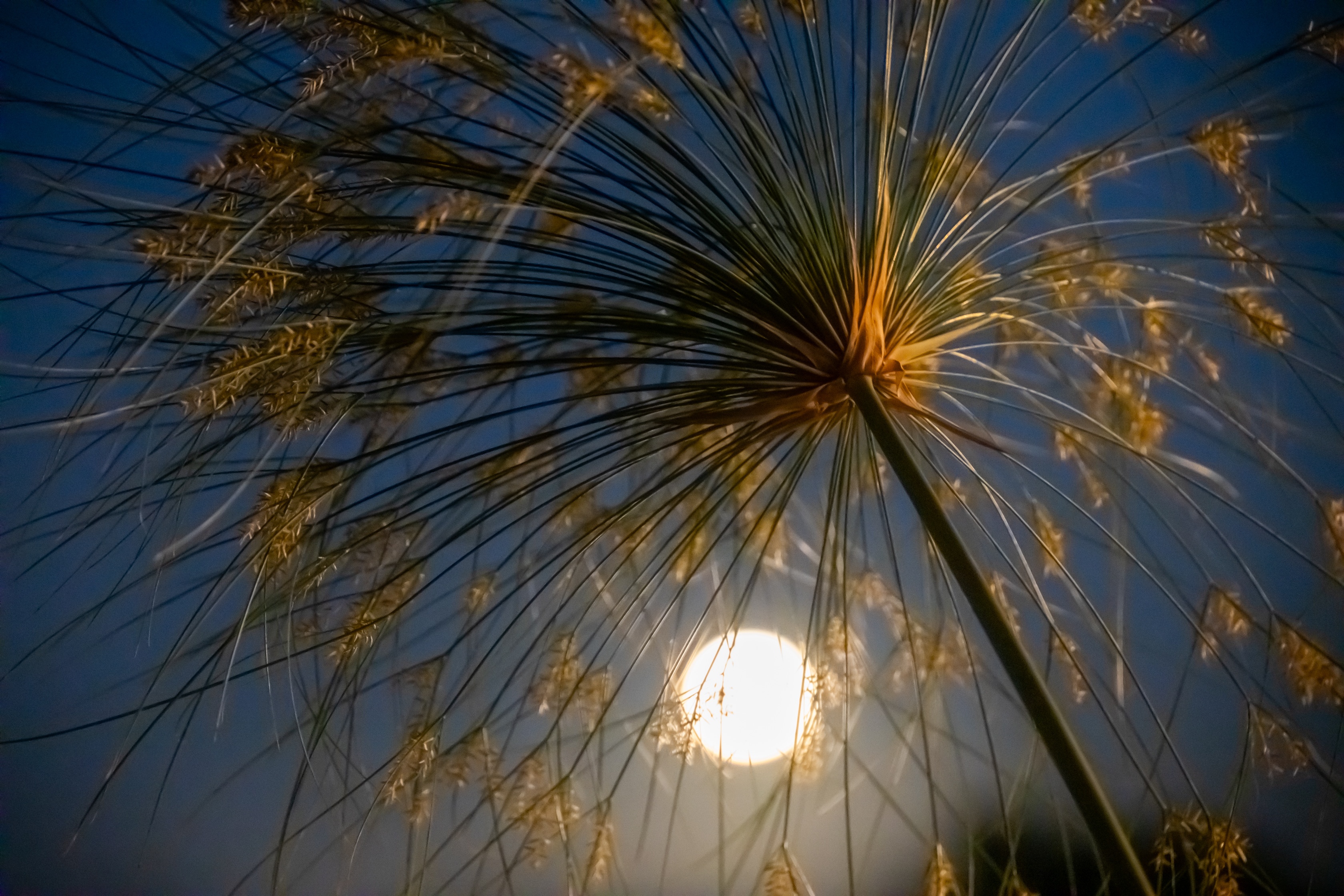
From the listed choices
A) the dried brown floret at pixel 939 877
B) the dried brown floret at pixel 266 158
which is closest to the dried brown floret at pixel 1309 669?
the dried brown floret at pixel 939 877

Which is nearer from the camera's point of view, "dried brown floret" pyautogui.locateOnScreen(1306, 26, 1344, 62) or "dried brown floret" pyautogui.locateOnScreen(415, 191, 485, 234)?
"dried brown floret" pyautogui.locateOnScreen(415, 191, 485, 234)

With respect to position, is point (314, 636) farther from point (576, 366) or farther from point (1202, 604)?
point (1202, 604)

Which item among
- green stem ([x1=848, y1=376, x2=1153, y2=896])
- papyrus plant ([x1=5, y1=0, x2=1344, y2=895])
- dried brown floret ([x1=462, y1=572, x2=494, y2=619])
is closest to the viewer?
green stem ([x1=848, y1=376, x2=1153, y2=896])

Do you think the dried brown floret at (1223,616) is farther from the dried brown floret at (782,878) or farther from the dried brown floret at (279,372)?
the dried brown floret at (279,372)

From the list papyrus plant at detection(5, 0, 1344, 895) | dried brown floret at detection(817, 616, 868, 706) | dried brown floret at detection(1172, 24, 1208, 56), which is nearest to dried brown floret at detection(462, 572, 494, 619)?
papyrus plant at detection(5, 0, 1344, 895)

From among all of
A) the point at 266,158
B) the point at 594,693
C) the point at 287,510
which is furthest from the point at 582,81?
the point at 594,693

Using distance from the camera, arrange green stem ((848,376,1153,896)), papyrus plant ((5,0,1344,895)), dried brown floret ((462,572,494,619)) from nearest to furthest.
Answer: green stem ((848,376,1153,896)), papyrus plant ((5,0,1344,895)), dried brown floret ((462,572,494,619))

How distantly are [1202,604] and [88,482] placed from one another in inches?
31.8

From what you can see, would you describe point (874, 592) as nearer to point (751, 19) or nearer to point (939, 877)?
point (939, 877)

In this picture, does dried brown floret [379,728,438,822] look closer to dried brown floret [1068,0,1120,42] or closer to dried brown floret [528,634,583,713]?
dried brown floret [528,634,583,713]

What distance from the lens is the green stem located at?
386mm

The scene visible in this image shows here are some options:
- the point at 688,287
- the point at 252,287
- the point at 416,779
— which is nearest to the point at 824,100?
the point at 688,287

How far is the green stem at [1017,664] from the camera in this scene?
386 mm

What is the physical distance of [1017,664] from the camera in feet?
1.39
